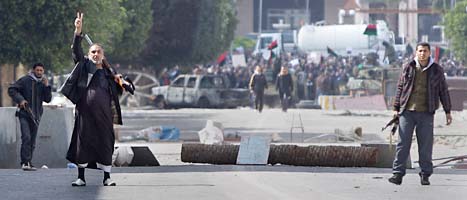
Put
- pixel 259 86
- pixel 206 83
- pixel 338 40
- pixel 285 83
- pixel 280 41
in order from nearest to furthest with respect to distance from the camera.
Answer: pixel 259 86
pixel 285 83
pixel 206 83
pixel 338 40
pixel 280 41

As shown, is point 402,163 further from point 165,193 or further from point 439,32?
point 439,32

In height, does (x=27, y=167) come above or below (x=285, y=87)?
below

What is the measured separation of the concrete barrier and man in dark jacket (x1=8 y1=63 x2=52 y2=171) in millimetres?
1046

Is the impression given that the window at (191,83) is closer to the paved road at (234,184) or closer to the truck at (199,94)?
the truck at (199,94)

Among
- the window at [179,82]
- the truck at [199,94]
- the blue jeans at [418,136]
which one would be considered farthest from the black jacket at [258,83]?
the blue jeans at [418,136]

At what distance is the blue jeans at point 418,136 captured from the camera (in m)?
15.3

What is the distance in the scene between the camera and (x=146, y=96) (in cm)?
5350

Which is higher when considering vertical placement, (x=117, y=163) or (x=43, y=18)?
(x=43, y=18)

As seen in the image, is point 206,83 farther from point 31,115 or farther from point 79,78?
point 79,78

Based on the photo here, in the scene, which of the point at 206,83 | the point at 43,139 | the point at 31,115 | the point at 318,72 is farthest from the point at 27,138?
the point at 318,72

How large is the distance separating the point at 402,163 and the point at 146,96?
38.6 m

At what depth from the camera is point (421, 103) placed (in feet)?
49.9

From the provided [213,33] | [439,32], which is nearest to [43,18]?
[213,33]

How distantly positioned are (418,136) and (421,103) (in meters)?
0.40
